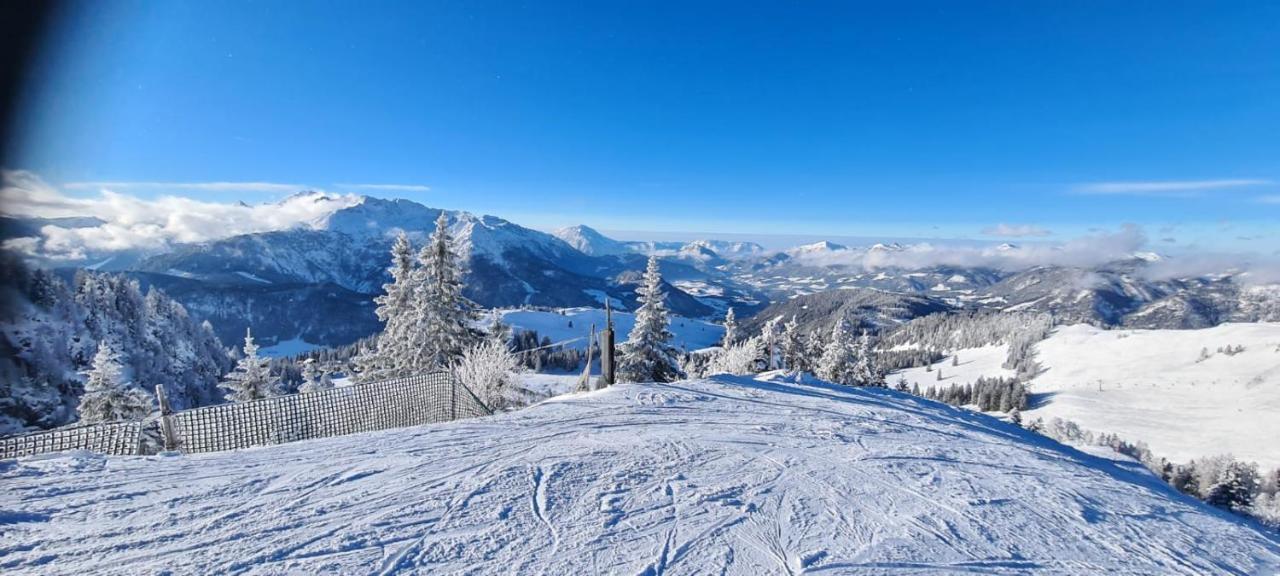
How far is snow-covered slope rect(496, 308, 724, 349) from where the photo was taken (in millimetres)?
114144

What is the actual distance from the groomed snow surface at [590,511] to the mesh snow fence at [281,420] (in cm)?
146

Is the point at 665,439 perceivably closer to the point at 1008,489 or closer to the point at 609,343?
the point at 1008,489

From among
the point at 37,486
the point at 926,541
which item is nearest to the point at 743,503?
the point at 926,541

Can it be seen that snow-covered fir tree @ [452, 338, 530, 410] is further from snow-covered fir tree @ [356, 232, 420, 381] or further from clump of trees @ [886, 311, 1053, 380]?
clump of trees @ [886, 311, 1053, 380]

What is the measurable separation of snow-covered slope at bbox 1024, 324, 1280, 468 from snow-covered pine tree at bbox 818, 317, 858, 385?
5388 centimetres

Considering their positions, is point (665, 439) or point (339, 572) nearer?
point (339, 572)

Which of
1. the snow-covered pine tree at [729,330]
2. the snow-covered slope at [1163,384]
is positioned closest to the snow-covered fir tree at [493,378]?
the snow-covered pine tree at [729,330]

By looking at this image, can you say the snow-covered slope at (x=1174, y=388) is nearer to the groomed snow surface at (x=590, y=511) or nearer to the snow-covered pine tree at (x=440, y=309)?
the groomed snow surface at (x=590, y=511)

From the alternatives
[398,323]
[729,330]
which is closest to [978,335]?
[729,330]

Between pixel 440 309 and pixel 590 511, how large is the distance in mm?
19582

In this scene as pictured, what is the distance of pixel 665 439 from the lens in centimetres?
727

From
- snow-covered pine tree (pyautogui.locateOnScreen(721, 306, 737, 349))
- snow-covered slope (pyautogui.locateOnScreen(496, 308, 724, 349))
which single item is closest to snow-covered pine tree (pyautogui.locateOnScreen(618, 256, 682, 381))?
snow-covered pine tree (pyautogui.locateOnScreen(721, 306, 737, 349))

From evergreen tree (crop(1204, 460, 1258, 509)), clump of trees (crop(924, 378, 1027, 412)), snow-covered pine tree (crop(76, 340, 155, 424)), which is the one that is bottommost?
clump of trees (crop(924, 378, 1027, 412))

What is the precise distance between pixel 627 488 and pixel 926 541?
3017 millimetres
